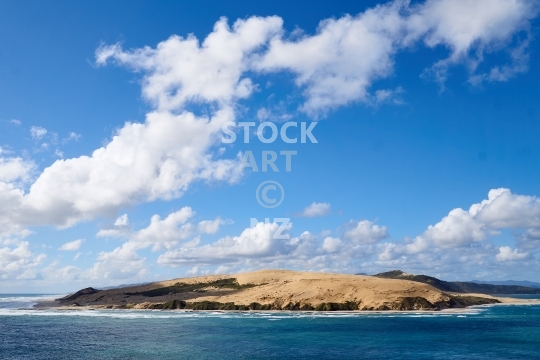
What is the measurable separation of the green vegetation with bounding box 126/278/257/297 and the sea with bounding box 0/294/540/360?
68833mm

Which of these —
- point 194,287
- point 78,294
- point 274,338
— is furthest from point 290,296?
point 78,294

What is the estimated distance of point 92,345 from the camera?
68812 mm

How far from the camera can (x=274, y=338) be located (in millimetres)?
75312

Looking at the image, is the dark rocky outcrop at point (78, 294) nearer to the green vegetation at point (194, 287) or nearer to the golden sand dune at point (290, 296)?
the golden sand dune at point (290, 296)

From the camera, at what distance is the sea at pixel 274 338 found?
61438 mm

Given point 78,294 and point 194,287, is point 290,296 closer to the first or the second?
point 194,287

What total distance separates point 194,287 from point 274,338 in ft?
379

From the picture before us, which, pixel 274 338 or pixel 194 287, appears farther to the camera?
pixel 194 287

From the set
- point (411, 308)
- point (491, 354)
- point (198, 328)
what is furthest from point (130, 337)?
point (411, 308)

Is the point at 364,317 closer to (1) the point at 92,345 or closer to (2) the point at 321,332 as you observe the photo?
(2) the point at 321,332

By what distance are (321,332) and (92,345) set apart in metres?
38.0

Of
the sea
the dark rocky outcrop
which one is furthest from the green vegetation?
the sea

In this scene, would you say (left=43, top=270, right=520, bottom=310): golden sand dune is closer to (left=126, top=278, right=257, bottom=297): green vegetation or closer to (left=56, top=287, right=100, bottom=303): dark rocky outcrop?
(left=126, top=278, right=257, bottom=297): green vegetation

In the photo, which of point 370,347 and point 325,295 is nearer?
point 370,347
